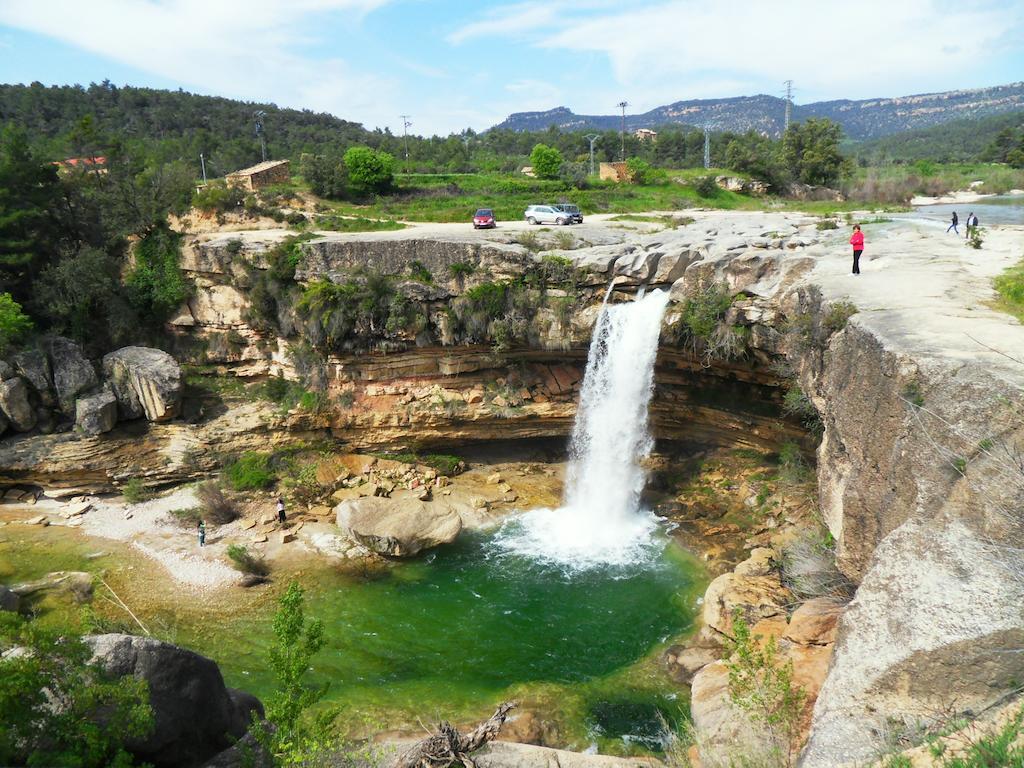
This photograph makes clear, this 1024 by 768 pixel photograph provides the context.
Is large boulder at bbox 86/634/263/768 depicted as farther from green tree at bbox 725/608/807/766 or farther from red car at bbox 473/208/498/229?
red car at bbox 473/208/498/229

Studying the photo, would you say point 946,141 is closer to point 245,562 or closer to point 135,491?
point 245,562

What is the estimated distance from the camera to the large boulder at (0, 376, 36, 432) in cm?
2023

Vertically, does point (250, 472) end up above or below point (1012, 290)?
below

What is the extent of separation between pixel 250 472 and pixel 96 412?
541 cm

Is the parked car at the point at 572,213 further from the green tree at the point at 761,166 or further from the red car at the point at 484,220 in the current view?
the green tree at the point at 761,166

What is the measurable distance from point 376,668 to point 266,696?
2301 millimetres

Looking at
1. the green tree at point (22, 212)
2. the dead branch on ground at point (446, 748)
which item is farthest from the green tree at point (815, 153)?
the dead branch on ground at point (446, 748)

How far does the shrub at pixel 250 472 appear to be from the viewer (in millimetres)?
21172

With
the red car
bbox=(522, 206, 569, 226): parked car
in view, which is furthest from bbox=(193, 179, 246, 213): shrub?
bbox=(522, 206, 569, 226): parked car

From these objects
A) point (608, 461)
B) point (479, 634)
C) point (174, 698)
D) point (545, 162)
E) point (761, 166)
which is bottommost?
point (479, 634)

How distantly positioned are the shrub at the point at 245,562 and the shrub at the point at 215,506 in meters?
2.58

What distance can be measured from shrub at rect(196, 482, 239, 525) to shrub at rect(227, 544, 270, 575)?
258 cm

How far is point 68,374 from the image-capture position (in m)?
21.1

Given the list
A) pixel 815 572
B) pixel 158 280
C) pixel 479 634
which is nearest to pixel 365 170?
pixel 158 280
